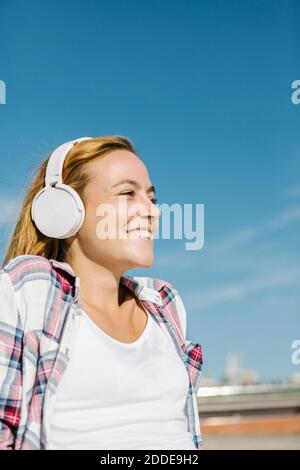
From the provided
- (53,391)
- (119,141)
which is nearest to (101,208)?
(119,141)

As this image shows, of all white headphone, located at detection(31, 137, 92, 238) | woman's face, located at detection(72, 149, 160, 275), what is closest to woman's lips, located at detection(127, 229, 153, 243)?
woman's face, located at detection(72, 149, 160, 275)

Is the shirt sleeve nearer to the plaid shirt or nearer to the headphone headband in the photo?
the plaid shirt

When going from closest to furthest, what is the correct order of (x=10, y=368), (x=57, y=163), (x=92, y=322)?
(x=10, y=368), (x=92, y=322), (x=57, y=163)

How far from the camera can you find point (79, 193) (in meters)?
1.32

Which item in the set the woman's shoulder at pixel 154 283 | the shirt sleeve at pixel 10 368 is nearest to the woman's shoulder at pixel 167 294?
the woman's shoulder at pixel 154 283

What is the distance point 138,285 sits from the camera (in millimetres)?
1410

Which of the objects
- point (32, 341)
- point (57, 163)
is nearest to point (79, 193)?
point (57, 163)

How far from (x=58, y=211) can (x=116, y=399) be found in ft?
1.24

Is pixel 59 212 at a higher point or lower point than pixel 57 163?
lower

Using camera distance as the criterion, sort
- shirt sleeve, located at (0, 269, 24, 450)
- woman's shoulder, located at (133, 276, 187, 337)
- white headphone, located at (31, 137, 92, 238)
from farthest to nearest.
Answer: woman's shoulder, located at (133, 276, 187, 337)
white headphone, located at (31, 137, 92, 238)
shirt sleeve, located at (0, 269, 24, 450)

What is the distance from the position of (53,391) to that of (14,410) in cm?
7

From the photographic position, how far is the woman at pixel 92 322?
104 cm

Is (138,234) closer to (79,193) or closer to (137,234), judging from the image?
(137,234)

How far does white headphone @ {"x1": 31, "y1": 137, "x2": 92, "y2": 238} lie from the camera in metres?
1.23
